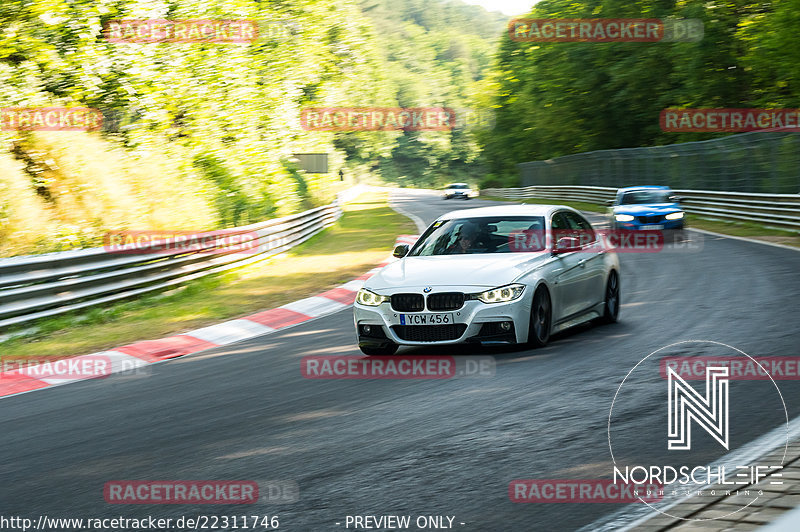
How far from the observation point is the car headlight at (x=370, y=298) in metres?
9.07

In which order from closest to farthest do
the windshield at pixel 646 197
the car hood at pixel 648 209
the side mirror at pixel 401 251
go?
1. the side mirror at pixel 401 251
2. the car hood at pixel 648 209
3. the windshield at pixel 646 197

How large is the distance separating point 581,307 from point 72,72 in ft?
55.2

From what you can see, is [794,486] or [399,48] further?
[399,48]

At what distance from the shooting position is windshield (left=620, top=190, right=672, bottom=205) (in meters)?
24.8

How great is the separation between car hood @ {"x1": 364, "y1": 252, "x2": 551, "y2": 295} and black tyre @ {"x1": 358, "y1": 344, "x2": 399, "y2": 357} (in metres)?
0.62

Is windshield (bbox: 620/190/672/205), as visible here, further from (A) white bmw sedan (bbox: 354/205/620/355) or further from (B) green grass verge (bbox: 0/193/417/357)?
(A) white bmw sedan (bbox: 354/205/620/355)

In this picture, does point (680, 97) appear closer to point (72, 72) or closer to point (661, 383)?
point (72, 72)

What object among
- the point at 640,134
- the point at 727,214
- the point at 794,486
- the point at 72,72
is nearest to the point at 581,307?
the point at 794,486

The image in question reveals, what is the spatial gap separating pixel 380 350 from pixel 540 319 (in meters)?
1.64

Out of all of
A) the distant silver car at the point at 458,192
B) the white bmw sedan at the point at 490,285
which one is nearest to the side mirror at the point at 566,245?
the white bmw sedan at the point at 490,285

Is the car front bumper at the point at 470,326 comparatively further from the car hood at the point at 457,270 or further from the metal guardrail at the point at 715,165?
the metal guardrail at the point at 715,165

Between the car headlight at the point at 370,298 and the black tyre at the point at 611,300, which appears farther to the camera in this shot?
the black tyre at the point at 611,300

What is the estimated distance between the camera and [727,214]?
29.4m

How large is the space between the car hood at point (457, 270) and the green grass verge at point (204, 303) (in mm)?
4442
